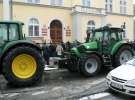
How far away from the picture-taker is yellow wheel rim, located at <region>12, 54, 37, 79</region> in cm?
1148

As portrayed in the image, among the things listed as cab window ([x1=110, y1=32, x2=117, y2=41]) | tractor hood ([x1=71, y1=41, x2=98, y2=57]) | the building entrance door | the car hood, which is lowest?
the car hood

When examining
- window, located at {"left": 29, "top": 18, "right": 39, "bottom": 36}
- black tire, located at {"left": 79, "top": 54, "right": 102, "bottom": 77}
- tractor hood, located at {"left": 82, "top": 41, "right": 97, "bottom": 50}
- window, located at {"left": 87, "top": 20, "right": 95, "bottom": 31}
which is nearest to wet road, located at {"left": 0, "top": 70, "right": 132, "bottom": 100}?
black tire, located at {"left": 79, "top": 54, "right": 102, "bottom": 77}

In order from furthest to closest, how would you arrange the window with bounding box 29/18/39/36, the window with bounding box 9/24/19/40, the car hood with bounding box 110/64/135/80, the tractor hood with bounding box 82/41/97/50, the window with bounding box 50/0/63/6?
the window with bounding box 50/0/63/6 → the window with bounding box 29/18/39/36 → the tractor hood with bounding box 82/41/97/50 → the window with bounding box 9/24/19/40 → the car hood with bounding box 110/64/135/80

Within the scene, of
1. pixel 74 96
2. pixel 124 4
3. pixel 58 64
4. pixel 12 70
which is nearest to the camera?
pixel 74 96

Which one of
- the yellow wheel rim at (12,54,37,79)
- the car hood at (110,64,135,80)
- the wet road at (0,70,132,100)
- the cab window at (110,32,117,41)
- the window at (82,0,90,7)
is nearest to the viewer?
the car hood at (110,64,135,80)

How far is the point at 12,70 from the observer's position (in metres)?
11.3

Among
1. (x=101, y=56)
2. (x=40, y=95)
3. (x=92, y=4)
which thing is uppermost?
(x=92, y=4)

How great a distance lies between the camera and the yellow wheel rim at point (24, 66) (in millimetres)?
11477

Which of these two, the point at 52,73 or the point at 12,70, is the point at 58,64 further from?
the point at 12,70

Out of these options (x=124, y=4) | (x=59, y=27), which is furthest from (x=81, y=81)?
(x=124, y=4)

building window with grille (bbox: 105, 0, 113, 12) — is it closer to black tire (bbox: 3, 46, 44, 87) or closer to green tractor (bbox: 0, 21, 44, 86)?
green tractor (bbox: 0, 21, 44, 86)

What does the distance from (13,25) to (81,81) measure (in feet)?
11.1

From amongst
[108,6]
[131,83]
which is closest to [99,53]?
[131,83]

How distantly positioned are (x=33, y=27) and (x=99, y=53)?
17.6 metres
